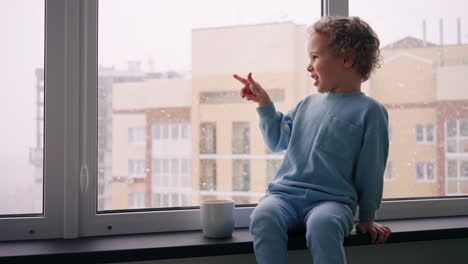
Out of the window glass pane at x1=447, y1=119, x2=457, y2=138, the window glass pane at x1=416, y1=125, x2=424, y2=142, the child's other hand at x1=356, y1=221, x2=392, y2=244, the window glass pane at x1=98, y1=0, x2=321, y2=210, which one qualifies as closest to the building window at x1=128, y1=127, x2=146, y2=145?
the window glass pane at x1=98, y1=0, x2=321, y2=210

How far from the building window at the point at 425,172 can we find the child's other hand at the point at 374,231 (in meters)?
0.44

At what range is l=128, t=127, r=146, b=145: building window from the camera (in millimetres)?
1442

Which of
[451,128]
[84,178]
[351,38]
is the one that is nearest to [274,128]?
[351,38]

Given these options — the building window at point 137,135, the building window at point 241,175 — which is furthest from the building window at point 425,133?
the building window at point 137,135

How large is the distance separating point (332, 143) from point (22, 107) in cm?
90

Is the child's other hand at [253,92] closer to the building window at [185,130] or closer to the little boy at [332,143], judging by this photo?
the little boy at [332,143]

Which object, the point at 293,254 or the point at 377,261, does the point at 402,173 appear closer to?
the point at 377,261

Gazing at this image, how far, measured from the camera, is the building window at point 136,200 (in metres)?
1.45

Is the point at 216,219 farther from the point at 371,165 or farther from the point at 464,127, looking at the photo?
the point at 464,127

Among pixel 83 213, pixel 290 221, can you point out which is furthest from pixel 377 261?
pixel 83 213

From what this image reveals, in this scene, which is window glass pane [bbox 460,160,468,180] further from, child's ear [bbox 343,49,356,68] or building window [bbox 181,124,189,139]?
building window [bbox 181,124,189,139]

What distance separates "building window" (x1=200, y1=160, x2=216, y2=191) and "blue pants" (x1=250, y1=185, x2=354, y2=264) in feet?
0.80

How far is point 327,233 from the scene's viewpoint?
114cm

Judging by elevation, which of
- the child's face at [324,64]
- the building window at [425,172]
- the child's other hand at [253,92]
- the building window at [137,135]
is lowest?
the building window at [425,172]
